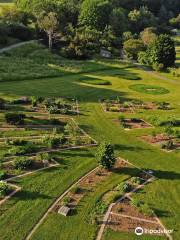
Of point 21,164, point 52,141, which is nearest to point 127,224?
point 21,164

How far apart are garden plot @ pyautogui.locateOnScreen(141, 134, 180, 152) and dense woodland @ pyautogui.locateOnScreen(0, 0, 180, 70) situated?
166 feet

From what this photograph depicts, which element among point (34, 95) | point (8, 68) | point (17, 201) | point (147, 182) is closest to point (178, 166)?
point (147, 182)

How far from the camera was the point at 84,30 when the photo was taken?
128125 mm

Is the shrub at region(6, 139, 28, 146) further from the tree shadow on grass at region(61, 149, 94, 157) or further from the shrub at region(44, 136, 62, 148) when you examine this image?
the tree shadow on grass at region(61, 149, 94, 157)

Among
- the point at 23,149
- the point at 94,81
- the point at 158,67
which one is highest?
the point at 158,67

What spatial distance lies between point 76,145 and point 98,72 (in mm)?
49728

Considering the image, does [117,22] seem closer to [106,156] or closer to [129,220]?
[106,156]

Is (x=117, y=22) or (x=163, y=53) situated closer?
(x=163, y=53)

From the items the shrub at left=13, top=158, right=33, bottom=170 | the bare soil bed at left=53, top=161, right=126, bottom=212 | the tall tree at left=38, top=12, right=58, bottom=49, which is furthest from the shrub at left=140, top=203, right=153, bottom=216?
the tall tree at left=38, top=12, right=58, bottom=49

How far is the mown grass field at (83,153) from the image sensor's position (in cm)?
3541

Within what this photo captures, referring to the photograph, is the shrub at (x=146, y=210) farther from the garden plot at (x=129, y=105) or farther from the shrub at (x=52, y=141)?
the garden plot at (x=129, y=105)

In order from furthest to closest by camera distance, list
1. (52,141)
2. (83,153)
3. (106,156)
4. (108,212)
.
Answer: (52,141)
(83,153)
(106,156)
(108,212)

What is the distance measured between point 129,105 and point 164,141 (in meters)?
16.7

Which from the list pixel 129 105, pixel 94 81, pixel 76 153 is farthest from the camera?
pixel 94 81
